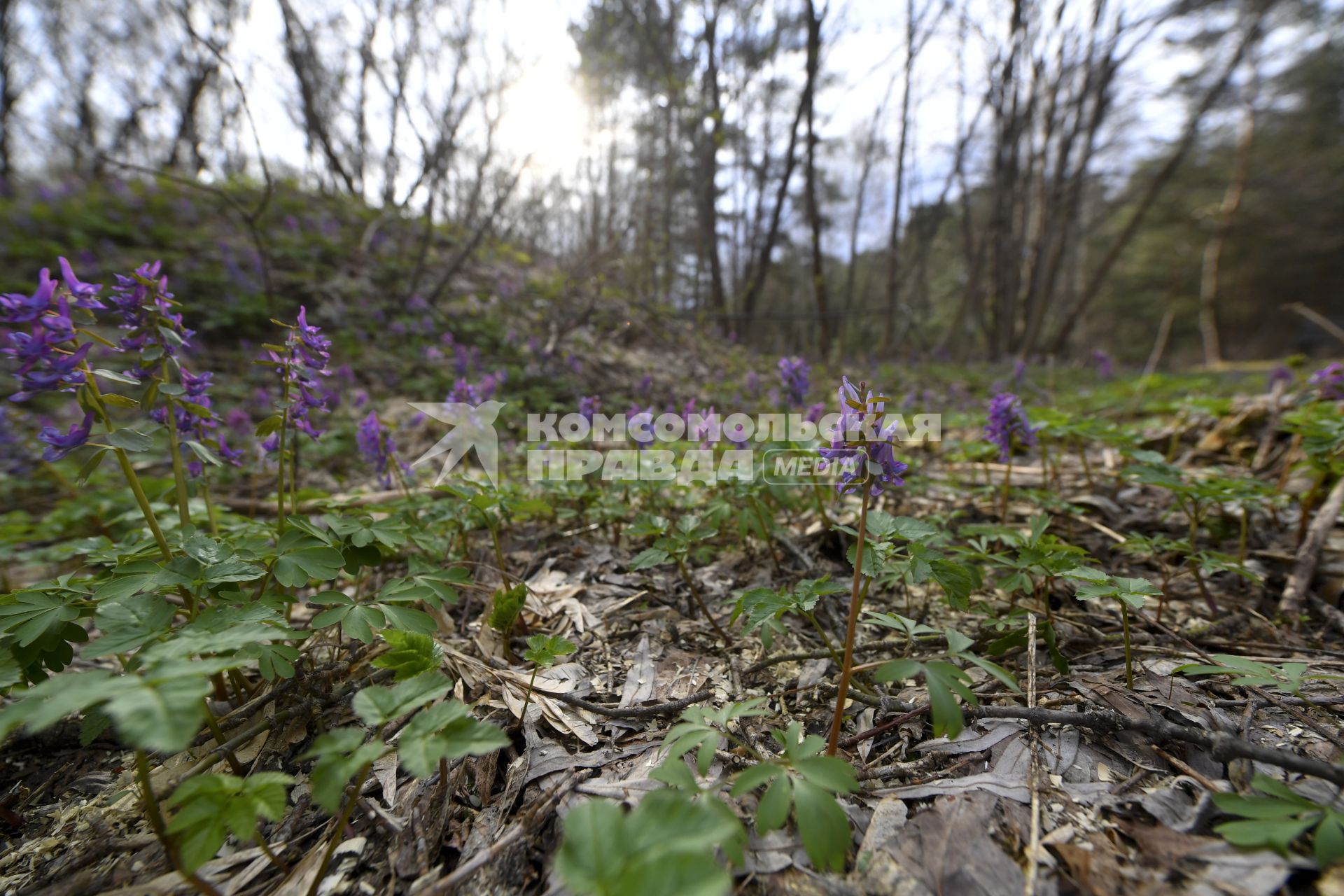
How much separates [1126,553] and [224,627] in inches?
135

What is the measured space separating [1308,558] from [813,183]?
9.02m

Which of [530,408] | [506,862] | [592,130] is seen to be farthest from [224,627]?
[592,130]

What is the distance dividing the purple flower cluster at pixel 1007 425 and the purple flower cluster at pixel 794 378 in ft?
4.18

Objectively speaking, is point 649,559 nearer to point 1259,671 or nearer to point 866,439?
point 866,439

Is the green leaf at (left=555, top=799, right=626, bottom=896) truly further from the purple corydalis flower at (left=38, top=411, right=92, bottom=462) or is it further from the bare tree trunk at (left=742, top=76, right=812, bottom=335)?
the bare tree trunk at (left=742, top=76, right=812, bottom=335)

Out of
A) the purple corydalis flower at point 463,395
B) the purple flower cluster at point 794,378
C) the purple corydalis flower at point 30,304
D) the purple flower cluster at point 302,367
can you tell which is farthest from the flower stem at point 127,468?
the purple flower cluster at point 794,378

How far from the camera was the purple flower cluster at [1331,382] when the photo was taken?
9.87ft

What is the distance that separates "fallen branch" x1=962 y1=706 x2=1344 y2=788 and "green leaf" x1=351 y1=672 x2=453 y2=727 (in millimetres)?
1215

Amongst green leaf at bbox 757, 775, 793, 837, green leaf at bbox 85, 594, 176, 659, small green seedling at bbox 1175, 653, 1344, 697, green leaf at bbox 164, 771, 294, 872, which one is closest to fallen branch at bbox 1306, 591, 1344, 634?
small green seedling at bbox 1175, 653, 1344, 697

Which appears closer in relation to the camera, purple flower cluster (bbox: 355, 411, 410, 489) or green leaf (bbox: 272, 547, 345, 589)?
green leaf (bbox: 272, 547, 345, 589)

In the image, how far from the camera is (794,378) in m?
3.66

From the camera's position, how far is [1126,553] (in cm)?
249

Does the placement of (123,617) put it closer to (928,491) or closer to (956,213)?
(928,491)

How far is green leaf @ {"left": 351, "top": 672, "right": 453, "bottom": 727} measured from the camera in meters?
1.02
